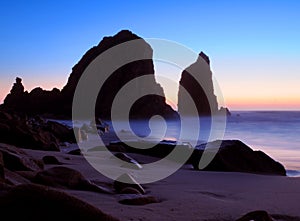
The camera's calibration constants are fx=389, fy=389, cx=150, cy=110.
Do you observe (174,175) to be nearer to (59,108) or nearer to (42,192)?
(42,192)

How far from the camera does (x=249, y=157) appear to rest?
8500 millimetres

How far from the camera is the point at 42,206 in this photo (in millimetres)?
2328

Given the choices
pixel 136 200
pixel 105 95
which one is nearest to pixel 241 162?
pixel 136 200

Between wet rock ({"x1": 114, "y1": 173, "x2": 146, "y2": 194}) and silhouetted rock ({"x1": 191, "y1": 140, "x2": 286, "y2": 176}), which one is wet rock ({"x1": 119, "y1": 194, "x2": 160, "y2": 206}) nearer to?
wet rock ({"x1": 114, "y1": 173, "x2": 146, "y2": 194})

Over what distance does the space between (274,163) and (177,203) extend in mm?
4770

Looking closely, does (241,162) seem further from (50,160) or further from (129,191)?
(129,191)

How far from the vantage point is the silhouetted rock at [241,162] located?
322 inches

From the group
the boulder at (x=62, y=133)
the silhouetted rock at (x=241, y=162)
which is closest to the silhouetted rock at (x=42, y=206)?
the silhouetted rock at (x=241, y=162)

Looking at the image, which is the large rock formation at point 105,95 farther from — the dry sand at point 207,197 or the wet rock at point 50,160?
the dry sand at point 207,197

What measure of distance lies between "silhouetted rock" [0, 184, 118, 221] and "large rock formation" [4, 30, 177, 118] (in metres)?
58.9

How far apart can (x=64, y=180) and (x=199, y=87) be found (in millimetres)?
85645

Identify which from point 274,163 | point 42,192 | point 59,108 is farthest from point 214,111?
point 42,192

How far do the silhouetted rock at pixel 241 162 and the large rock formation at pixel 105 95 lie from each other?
5276 centimetres

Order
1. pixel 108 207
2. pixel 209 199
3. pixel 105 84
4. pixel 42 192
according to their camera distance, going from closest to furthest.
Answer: pixel 42 192 → pixel 108 207 → pixel 209 199 → pixel 105 84
